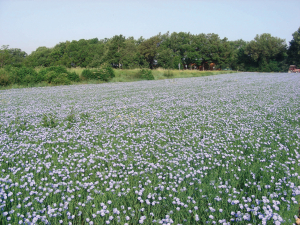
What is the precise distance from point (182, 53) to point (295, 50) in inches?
1390

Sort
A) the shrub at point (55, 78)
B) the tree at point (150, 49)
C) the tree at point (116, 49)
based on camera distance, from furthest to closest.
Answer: the tree at point (150, 49)
the tree at point (116, 49)
the shrub at point (55, 78)

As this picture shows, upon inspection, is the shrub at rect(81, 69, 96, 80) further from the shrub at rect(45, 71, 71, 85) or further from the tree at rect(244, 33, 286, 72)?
the tree at rect(244, 33, 286, 72)

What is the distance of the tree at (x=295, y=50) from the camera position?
57.9 meters

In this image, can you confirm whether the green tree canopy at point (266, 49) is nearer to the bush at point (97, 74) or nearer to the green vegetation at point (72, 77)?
the green vegetation at point (72, 77)

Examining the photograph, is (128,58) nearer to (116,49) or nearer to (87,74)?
(116,49)

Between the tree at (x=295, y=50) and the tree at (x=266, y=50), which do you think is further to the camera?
the tree at (x=266, y=50)

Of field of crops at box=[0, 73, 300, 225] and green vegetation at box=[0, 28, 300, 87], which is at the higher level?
green vegetation at box=[0, 28, 300, 87]

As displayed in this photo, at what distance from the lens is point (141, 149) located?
4.66 meters

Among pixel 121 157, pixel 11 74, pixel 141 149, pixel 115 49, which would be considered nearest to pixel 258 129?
pixel 141 149

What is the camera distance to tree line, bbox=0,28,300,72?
51156 mm

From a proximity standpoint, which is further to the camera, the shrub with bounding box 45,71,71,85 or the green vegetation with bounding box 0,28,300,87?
the green vegetation with bounding box 0,28,300,87

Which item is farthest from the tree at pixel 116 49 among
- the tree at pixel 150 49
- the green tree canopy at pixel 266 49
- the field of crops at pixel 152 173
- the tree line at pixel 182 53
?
the field of crops at pixel 152 173

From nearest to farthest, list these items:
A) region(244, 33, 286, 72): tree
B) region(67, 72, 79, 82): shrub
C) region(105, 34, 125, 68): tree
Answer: region(67, 72, 79, 82): shrub
region(105, 34, 125, 68): tree
region(244, 33, 286, 72): tree

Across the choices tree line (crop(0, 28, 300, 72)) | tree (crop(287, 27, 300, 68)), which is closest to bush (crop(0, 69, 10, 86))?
tree line (crop(0, 28, 300, 72))
